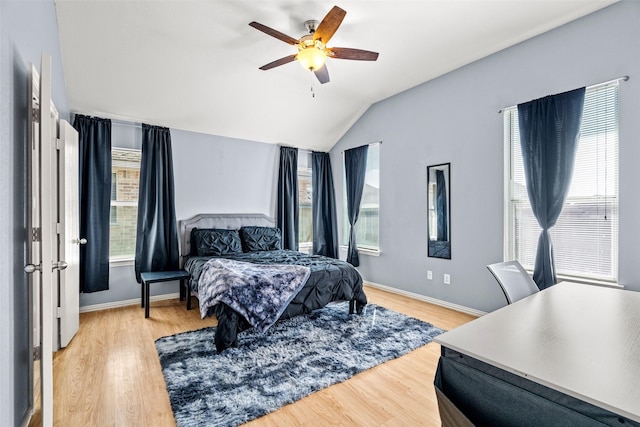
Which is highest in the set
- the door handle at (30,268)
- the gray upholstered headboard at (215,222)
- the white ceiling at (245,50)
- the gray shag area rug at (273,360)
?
the white ceiling at (245,50)

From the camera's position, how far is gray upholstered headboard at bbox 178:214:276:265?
431 centimetres

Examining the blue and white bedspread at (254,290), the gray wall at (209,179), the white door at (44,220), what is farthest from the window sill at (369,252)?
the white door at (44,220)

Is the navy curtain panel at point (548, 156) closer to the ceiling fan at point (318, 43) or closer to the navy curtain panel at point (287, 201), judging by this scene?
the ceiling fan at point (318, 43)

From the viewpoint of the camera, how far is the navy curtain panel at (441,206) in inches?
152

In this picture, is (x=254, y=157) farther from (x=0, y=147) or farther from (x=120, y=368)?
(x=0, y=147)

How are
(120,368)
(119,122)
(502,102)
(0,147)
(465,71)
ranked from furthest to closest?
(119,122) → (465,71) → (502,102) → (120,368) → (0,147)

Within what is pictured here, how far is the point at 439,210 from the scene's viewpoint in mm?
3922

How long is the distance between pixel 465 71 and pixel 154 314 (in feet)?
15.5

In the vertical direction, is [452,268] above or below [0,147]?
below

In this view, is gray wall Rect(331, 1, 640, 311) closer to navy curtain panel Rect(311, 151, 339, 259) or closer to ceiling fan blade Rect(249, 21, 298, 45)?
navy curtain panel Rect(311, 151, 339, 259)

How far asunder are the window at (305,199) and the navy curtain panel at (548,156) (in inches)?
137

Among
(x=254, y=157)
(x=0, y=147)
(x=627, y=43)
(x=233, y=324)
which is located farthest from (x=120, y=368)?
(x=627, y=43)

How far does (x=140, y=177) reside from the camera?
402 cm

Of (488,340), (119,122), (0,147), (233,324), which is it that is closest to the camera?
(488,340)
